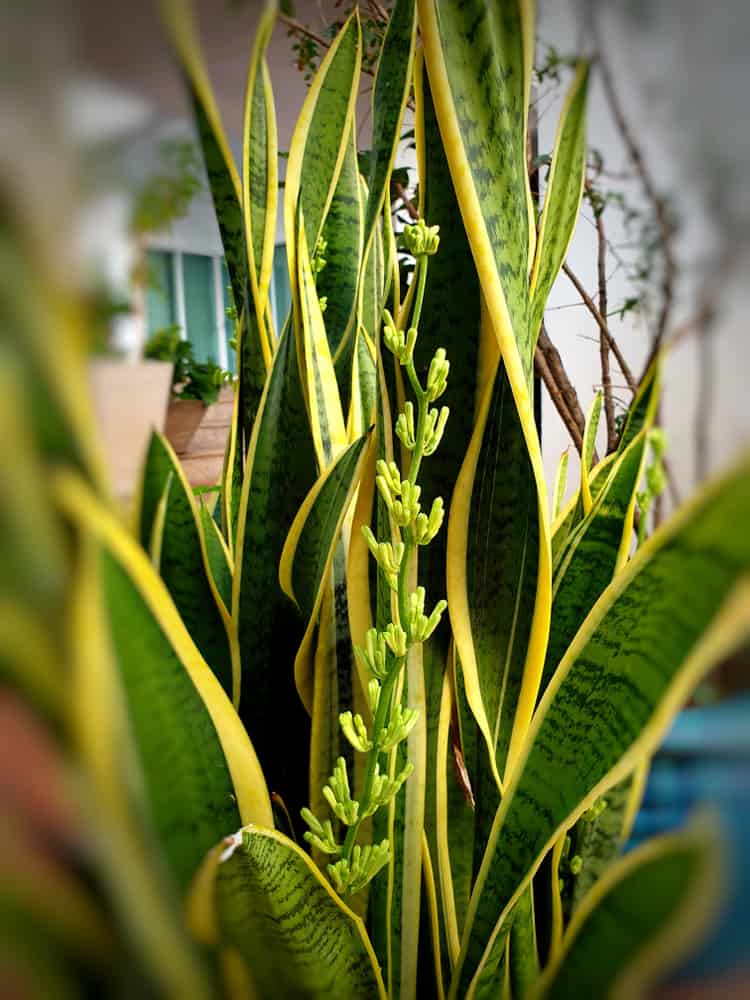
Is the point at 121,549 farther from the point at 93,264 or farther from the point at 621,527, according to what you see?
the point at 621,527

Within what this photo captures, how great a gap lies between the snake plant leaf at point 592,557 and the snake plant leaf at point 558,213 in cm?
8

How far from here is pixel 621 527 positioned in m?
0.38

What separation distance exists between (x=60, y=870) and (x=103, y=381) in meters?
0.07

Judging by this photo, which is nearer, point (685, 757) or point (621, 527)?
point (685, 757)

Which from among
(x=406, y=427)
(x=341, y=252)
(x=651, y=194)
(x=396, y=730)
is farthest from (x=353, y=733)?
(x=341, y=252)

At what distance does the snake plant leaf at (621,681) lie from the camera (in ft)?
0.44

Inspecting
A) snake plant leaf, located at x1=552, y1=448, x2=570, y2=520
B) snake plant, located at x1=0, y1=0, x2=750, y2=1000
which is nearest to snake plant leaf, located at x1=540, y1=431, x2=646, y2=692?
snake plant, located at x1=0, y1=0, x2=750, y2=1000

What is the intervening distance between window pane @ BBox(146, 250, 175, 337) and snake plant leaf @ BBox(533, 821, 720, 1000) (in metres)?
0.13

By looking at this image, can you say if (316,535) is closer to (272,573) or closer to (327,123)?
(272,573)

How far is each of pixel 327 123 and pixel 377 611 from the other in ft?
0.95

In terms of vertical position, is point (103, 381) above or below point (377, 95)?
below

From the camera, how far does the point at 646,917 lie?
0.48ft

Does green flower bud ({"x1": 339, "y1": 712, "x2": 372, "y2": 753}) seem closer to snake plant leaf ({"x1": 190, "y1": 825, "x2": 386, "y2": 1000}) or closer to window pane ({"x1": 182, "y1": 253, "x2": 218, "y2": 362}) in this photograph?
snake plant leaf ({"x1": 190, "y1": 825, "x2": 386, "y2": 1000})

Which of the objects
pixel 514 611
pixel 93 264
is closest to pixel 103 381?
pixel 93 264
